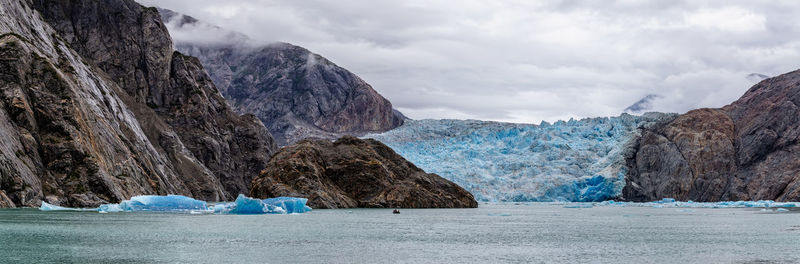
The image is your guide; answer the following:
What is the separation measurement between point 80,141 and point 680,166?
104m

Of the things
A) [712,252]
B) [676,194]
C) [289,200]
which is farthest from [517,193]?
[712,252]

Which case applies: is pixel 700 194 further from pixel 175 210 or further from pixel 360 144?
pixel 175 210

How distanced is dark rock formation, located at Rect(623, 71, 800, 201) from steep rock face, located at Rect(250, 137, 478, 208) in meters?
50.4

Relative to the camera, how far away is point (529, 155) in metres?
140

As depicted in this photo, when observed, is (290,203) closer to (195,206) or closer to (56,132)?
(195,206)

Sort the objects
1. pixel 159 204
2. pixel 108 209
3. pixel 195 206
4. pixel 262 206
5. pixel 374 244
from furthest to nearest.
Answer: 1. pixel 195 206
2. pixel 159 204
3. pixel 262 206
4. pixel 108 209
5. pixel 374 244

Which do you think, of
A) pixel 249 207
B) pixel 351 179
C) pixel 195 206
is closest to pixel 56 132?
pixel 195 206

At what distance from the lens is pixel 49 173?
73188 millimetres

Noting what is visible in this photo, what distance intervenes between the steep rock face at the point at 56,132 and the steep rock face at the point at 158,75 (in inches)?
995

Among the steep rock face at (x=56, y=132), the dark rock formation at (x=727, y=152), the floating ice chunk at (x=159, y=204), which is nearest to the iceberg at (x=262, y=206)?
the floating ice chunk at (x=159, y=204)

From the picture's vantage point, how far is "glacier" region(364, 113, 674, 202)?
132 meters

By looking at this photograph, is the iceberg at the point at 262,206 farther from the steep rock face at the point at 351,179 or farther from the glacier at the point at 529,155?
the glacier at the point at 529,155

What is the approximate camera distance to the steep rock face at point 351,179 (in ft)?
286

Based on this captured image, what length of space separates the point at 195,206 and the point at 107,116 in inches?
1260
